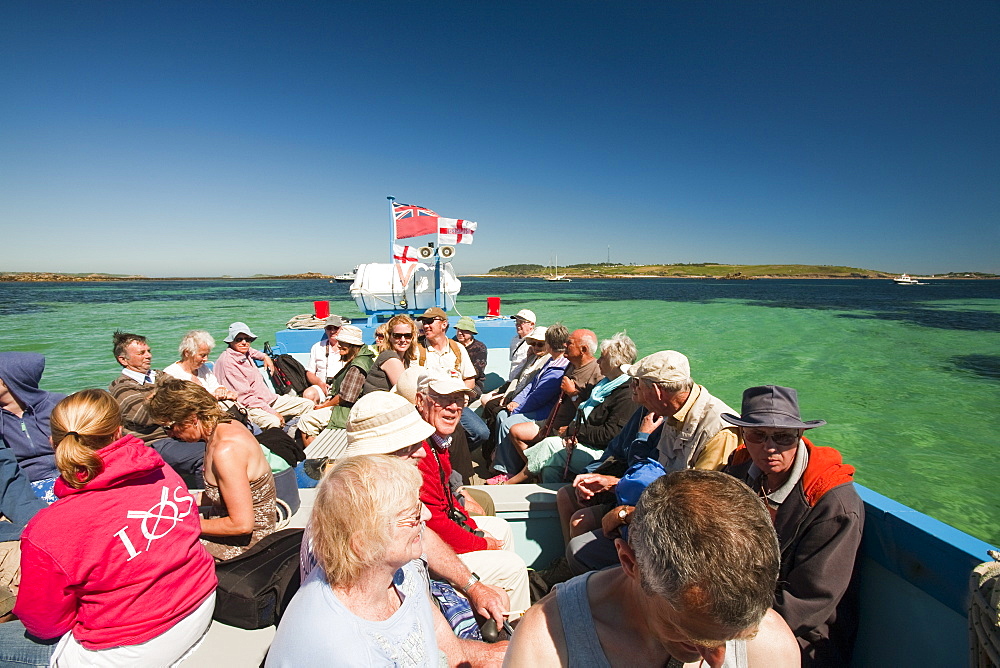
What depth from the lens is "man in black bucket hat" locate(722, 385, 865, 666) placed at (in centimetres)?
154

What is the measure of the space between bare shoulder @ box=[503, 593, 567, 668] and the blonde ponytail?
1.44 meters

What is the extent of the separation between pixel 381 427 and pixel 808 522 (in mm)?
1715

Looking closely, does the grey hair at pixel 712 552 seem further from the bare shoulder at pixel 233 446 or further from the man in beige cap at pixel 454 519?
the bare shoulder at pixel 233 446

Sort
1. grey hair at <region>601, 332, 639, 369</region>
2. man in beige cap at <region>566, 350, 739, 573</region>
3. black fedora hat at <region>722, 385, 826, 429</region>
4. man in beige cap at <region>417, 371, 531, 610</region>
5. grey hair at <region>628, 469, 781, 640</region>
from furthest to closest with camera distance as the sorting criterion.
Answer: grey hair at <region>601, 332, 639, 369</region> → man in beige cap at <region>566, 350, 739, 573</region> → man in beige cap at <region>417, 371, 531, 610</region> → black fedora hat at <region>722, 385, 826, 429</region> → grey hair at <region>628, 469, 781, 640</region>

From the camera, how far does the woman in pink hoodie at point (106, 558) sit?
1339 millimetres

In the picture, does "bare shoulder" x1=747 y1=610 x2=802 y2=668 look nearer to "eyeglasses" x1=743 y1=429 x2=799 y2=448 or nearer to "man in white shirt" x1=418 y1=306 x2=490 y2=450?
"eyeglasses" x1=743 y1=429 x2=799 y2=448

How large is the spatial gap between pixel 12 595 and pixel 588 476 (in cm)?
264

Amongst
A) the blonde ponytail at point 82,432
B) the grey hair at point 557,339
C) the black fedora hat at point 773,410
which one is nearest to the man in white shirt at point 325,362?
the grey hair at point 557,339

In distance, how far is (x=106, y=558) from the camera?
1.37 metres

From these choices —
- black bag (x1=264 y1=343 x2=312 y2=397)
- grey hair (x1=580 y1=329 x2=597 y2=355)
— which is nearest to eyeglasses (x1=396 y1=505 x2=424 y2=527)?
grey hair (x1=580 y1=329 x2=597 y2=355)

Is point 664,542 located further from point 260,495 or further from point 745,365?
point 745,365

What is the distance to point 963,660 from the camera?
57.2 inches

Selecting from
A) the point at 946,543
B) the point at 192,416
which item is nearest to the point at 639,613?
the point at 946,543

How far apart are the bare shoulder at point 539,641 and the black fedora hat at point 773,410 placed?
3.66ft
